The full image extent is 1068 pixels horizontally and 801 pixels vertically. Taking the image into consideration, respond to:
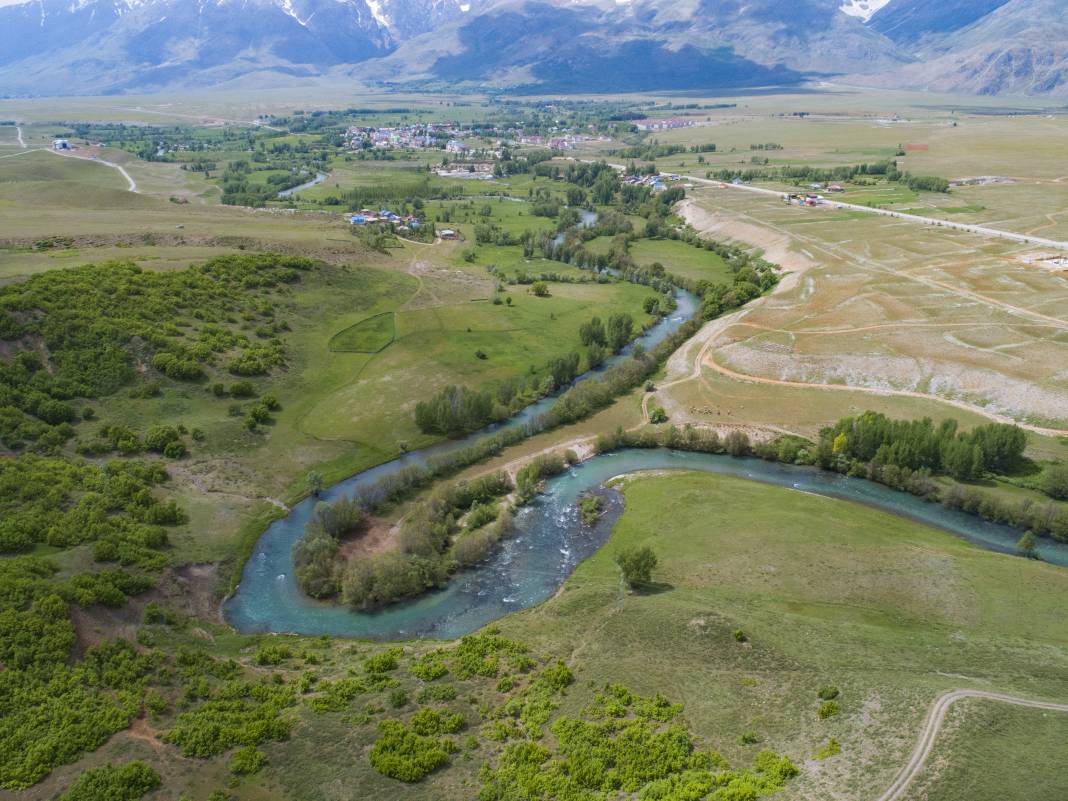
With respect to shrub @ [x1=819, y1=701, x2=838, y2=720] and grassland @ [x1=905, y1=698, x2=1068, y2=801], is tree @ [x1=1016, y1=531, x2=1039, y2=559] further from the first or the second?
shrub @ [x1=819, y1=701, x2=838, y2=720]

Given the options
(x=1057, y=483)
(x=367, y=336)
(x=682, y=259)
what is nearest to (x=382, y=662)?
(x=1057, y=483)

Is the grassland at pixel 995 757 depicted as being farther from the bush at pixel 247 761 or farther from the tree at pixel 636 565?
the bush at pixel 247 761

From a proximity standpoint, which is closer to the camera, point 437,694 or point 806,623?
point 437,694

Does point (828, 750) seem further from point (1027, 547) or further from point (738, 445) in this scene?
point (738, 445)

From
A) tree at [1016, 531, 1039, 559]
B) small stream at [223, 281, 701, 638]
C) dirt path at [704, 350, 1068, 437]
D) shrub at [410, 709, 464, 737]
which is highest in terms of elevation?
dirt path at [704, 350, 1068, 437]

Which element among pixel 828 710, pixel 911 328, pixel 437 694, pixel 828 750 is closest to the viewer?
pixel 828 750

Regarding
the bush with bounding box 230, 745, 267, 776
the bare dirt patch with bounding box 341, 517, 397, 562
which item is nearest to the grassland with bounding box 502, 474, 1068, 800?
the bare dirt patch with bounding box 341, 517, 397, 562

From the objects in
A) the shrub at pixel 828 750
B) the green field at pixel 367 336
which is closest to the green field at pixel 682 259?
the green field at pixel 367 336

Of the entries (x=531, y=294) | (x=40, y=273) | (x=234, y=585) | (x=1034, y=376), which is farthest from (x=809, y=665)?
(x=40, y=273)

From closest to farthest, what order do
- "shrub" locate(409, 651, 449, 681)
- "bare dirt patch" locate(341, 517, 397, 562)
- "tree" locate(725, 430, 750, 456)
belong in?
"shrub" locate(409, 651, 449, 681) < "bare dirt patch" locate(341, 517, 397, 562) < "tree" locate(725, 430, 750, 456)
